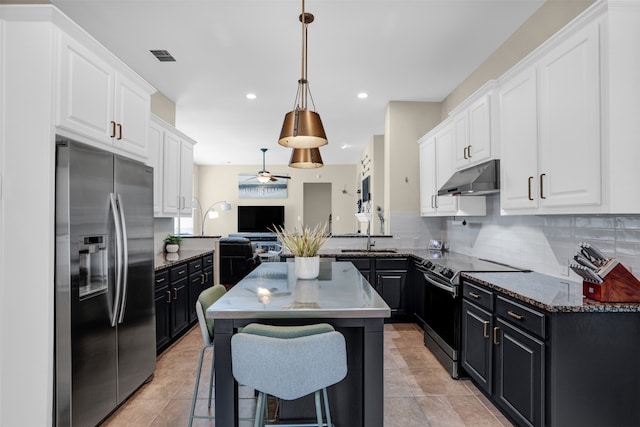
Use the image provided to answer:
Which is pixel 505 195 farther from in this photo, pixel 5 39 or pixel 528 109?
pixel 5 39

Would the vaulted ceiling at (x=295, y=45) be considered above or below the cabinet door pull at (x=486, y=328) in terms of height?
above

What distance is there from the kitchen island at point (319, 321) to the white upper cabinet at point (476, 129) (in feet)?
5.85

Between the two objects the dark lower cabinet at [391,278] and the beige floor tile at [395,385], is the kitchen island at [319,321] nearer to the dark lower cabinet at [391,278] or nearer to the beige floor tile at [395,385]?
the beige floor tile at [395,385]

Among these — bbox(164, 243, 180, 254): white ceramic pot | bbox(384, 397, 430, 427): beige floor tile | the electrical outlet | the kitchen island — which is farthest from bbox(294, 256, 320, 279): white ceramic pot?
bbox(164, 243, 180, 254): white ceramic pot

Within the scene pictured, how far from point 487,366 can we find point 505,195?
1.28 meters

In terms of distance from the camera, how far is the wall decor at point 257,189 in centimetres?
1056

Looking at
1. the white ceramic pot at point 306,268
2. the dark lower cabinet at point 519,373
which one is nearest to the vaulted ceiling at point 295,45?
the white ceramic pot at point 306,268

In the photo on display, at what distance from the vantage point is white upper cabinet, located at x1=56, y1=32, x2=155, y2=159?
6.52 feet

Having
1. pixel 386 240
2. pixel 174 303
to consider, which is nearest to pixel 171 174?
pixel 174 303

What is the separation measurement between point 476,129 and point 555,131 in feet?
3.66

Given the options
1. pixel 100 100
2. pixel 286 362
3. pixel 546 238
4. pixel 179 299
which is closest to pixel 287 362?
pixel 286 362

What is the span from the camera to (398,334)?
4.07m

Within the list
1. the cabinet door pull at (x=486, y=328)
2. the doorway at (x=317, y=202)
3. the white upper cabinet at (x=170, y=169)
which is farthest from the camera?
the doorway at (x=317, y=202)

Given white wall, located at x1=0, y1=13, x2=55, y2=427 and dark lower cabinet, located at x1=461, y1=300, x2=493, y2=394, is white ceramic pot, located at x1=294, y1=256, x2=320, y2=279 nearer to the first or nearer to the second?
dark lower cabinet, located at x1=461, y1=300, x2=493, y2=394
